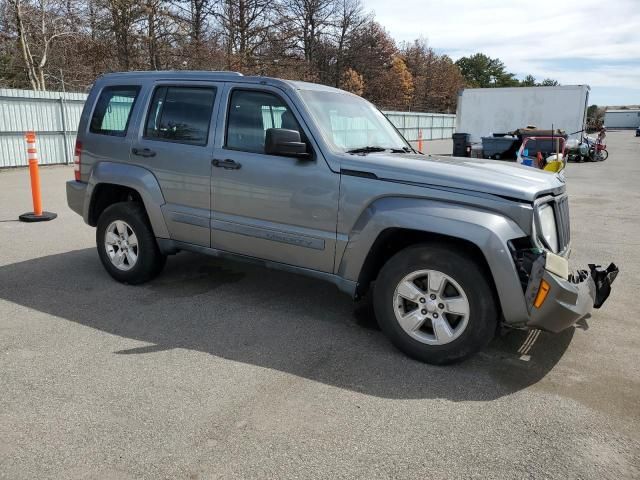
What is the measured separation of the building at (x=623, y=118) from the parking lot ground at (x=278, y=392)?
352 feet

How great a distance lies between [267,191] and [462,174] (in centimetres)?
157

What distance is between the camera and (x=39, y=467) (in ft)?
8.46

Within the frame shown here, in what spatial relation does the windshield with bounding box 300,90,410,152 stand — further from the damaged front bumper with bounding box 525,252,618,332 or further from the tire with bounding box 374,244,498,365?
the damaged front bumper with bounding box 525,252,618,332

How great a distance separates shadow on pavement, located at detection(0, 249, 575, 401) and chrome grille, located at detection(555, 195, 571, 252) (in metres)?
0.80

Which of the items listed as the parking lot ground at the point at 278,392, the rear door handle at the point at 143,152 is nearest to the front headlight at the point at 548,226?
the parking lot ground at the point at 278,392

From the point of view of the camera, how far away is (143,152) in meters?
5.04

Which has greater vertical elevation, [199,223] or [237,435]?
[199,223]

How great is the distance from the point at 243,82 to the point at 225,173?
2.66 ft

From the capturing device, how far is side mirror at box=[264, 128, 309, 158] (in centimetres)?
393

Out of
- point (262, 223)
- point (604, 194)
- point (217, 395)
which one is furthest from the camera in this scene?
point (604, 194)

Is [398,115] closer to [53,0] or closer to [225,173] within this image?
[53,0]

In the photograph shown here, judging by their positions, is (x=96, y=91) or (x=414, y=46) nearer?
(x=96, y=91)

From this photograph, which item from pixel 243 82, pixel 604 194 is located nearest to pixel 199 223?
pixel 243 82

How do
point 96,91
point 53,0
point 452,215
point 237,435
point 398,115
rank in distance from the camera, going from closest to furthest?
point 237,435
point 452,215
point 96,91
point 53,0
point 398,115
